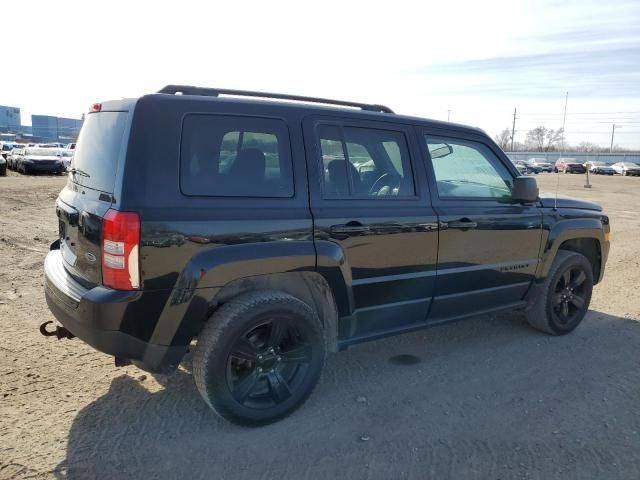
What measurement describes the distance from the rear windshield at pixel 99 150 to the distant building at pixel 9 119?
437ft

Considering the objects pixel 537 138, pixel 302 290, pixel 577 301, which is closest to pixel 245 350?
pixel 302 290

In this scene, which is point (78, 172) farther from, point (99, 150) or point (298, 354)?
point (298, 354)

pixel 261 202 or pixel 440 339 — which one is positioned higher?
pixel 261 202

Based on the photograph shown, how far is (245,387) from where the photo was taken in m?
3.11

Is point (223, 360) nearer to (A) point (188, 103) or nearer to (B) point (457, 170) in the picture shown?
(A) point (188, 103)

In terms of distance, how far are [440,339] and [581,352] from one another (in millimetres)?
1205

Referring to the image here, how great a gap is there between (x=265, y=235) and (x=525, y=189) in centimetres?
230

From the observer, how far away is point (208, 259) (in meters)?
2.75

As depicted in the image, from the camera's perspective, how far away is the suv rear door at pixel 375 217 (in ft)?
10.6

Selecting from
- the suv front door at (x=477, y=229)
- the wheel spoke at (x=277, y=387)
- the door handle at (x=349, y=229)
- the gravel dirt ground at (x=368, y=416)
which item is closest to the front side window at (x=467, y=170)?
the suv front door at (x=477, y=229)

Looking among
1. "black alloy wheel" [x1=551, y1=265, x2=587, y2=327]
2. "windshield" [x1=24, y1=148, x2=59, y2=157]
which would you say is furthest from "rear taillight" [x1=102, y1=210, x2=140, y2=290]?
"windshield" [x1=24, y1=148, x2=59, y2=157]

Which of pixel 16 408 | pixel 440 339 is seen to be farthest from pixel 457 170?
pixel 16 408

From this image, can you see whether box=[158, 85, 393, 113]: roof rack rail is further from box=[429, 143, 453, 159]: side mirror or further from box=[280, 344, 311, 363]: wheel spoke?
box=[280, 344, 311, 363]: wheel spoke

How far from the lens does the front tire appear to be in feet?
9.49
